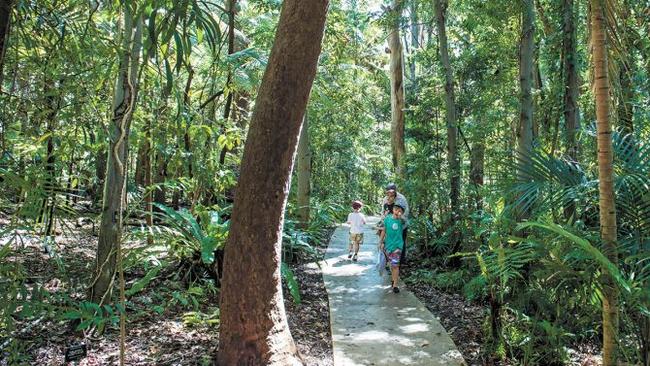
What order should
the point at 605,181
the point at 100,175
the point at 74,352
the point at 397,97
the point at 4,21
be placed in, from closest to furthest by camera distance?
1. the point at 4,21
2. the point at 605,181
3. the point at 74,352
4. the point at 100,175
5. the point at 397,97

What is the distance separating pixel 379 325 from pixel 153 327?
2.54 metres

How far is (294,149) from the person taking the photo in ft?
13.4

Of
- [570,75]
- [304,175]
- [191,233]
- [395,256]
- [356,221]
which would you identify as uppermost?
[570,75]

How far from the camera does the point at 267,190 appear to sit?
397 cm

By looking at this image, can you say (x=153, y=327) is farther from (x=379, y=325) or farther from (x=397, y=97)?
(x=397, y=97)

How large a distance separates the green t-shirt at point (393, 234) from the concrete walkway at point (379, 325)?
654 millimetres

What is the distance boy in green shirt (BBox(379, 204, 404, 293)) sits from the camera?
24.5ft

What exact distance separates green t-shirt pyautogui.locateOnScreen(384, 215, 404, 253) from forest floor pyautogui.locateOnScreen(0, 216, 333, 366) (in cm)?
126

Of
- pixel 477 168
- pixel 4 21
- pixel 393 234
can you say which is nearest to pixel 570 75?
pixel 477 168

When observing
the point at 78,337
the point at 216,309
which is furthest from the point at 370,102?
the point at 78,337

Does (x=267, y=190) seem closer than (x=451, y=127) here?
Yes

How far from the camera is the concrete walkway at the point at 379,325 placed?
4887mm

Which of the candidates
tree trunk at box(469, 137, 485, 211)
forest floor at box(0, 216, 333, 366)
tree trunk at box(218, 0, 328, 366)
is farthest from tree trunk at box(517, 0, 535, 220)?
tree trunk at box(218, 0, 328, 366)

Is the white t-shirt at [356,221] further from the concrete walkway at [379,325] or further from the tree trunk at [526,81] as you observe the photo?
the tree trunk at [526,81]
